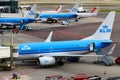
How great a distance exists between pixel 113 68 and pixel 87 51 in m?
4.84

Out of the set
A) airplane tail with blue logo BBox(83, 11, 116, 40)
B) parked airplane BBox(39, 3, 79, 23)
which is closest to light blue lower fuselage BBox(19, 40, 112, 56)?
airplane tail with blue logo BBox(83, 11, 116, 40)

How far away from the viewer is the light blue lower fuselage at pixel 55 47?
172 ft

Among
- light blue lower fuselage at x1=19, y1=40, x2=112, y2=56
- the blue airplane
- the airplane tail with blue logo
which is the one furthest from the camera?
the airplane tail with blue logo

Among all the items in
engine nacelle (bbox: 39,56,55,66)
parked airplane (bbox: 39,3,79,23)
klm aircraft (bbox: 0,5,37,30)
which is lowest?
engine nacelle (bbox: 39,56,55,66)

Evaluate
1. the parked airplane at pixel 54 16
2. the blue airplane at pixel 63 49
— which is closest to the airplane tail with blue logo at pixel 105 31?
the blue airplane at pixel 63 49

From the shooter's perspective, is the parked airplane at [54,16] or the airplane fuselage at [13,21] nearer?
the airplane fuselage at [13,21]

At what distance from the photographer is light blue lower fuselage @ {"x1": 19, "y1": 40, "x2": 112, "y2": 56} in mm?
52331

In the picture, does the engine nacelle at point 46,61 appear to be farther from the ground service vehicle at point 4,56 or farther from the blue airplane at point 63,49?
the ground service vehicle at point 4,56

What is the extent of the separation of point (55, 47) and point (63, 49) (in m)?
1.15

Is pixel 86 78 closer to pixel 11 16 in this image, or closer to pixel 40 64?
pixel 40 64

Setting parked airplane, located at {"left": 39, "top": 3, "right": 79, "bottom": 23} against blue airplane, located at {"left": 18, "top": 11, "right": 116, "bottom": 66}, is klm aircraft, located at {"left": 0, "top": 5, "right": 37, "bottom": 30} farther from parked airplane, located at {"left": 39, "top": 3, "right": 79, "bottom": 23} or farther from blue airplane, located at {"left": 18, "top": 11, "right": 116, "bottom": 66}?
blue airplane, located at {"left": 18, "top": 11, "right": 116, "bottom": 66}

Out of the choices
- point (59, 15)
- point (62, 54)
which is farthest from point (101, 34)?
point (59, 15)

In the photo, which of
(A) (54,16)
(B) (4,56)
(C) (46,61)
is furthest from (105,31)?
(A) (54,16)

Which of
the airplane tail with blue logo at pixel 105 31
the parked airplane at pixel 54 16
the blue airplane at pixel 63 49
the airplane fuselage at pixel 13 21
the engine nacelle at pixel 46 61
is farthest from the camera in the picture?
the parked airplane at pixel 54 16
